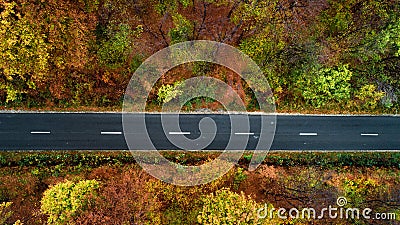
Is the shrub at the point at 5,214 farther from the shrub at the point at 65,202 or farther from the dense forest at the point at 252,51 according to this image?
the dense forest at the point at 252,51

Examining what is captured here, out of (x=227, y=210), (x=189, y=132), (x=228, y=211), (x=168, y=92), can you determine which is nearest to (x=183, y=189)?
(x=227, y=210)

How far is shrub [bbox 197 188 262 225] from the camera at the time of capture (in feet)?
81.9

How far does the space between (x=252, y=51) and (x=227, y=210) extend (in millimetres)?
12539

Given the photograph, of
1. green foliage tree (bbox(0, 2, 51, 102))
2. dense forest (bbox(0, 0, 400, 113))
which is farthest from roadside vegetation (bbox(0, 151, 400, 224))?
green foliage tree (bbox(0, 2, 51, 102))

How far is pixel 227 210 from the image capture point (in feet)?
83.0

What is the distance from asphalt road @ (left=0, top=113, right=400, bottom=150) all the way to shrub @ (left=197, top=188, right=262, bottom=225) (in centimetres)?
608

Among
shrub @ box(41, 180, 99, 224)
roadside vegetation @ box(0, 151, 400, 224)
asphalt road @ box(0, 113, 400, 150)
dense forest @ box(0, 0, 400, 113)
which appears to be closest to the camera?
shrub @ box(41, 180, 99, 224)

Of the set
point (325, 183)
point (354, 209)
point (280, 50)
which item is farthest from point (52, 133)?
point (354, 209)

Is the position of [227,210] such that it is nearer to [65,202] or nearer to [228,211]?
[228,211]

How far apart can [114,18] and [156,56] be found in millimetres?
4456

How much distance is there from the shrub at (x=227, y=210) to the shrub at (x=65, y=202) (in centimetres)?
848

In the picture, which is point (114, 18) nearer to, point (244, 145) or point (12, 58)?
point (12, 58)

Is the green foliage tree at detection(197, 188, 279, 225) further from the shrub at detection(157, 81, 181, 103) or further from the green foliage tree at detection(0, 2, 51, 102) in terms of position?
the green foliage tree at detection(0, 2, 51, 102)

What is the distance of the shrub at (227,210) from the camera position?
81.9 ft
